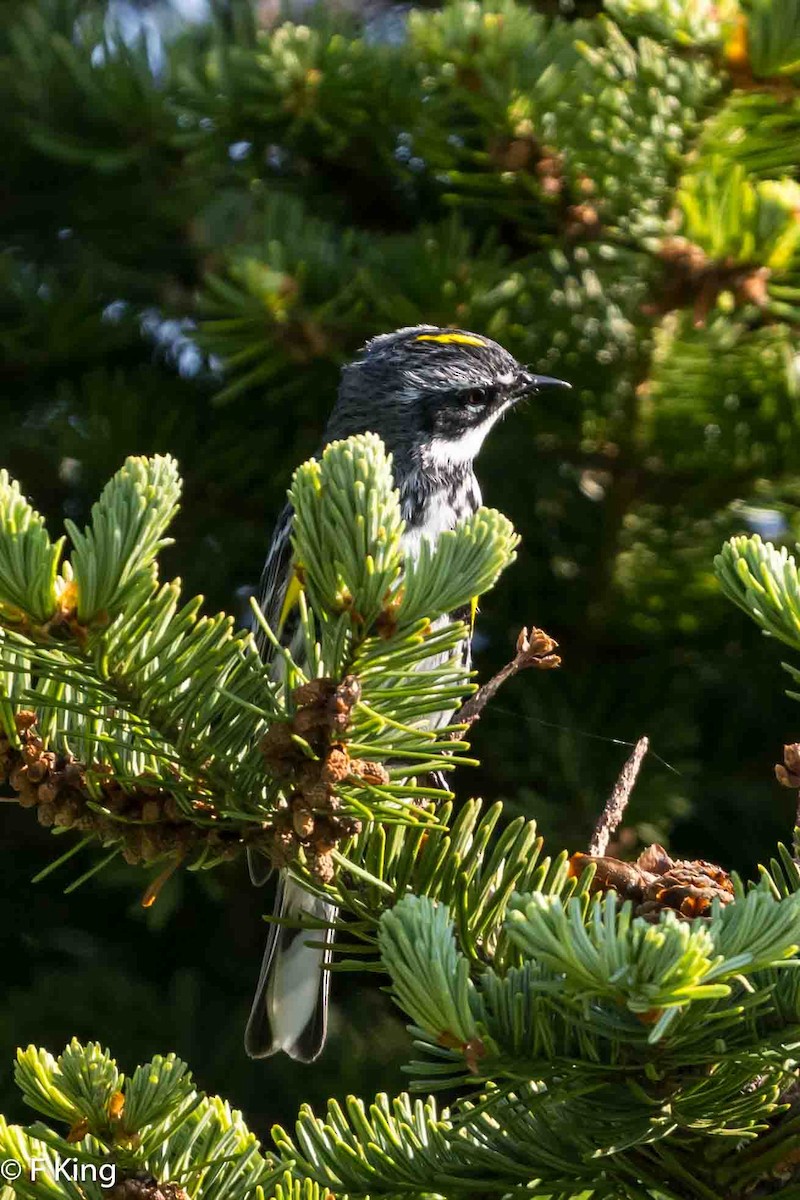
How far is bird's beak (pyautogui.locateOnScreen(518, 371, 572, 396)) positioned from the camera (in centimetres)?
295

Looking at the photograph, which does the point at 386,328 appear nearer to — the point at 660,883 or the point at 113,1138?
the point at 660,883

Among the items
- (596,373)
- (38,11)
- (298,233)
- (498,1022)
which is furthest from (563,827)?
(38,11)

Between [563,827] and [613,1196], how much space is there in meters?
1.46

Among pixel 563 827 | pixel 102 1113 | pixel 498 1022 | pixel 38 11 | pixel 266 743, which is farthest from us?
pixel 38 11

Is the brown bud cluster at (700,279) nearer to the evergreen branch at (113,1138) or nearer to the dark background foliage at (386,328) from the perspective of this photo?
the dark background foliage at (386,328)

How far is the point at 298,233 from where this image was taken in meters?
2.98

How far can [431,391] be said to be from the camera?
11.0 feet

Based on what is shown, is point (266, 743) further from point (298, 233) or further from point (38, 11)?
point (38, 11)

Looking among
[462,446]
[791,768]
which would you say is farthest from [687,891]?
[462,446]

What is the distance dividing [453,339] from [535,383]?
206mm

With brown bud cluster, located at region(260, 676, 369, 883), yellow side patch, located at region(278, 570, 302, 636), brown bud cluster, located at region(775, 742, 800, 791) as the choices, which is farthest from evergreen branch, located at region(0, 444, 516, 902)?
yellow side patch, located at region(278, 570, 302, 636)

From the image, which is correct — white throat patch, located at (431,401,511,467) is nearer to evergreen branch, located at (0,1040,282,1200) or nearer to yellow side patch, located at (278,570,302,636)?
yellow side patch, located at (278,570,302,636)

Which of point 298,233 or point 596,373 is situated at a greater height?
point 298,233

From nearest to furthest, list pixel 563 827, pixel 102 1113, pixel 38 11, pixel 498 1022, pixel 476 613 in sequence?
pixel 498 1022 → pixel 102 1113 → pixel 563 827 → pixel 476 613 → pixel 38 11
